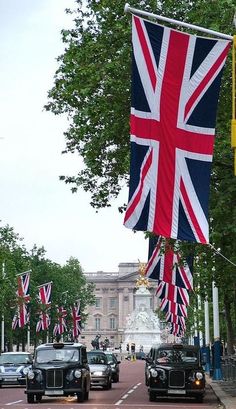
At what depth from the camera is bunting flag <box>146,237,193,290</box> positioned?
38.2 m

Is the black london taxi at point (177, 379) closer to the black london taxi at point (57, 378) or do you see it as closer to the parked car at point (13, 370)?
the black london taxi at point (57, 378)

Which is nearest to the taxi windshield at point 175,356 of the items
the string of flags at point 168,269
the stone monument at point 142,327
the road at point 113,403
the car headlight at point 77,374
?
the road at point 113,403

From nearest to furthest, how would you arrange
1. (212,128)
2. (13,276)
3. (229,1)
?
(212,128), (229,1), (13,276)

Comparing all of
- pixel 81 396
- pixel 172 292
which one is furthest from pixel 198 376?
pixel 172 292

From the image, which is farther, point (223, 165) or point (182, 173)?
point (223, 165)

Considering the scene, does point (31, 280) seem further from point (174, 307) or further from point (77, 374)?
point (77, 374)

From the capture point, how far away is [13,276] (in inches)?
3250

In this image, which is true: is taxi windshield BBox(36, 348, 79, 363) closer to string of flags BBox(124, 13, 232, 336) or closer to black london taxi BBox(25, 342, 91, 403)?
black london taxi BBox(25, 342, 91, 403)

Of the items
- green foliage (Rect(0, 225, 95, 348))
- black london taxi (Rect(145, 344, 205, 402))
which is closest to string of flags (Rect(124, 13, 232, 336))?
black london taxi (Rect(145, 344, 205, 402))

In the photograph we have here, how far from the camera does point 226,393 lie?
3728cm

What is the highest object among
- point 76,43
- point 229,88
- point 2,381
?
point 76,43

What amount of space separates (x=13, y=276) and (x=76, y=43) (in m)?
50.7

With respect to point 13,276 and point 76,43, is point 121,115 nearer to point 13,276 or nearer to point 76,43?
point 76,43

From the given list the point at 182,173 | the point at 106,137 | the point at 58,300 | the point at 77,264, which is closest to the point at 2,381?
the point at 106,137
